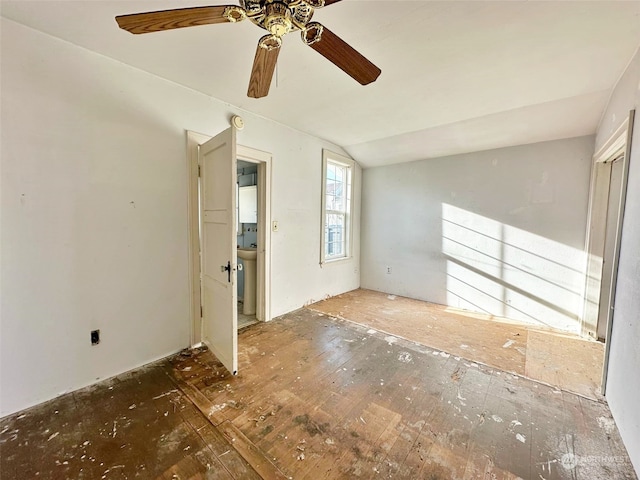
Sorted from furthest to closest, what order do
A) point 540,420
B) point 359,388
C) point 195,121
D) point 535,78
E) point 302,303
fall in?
1. point 302,303
2. point 195,121
3. point 535,78
4. point 359,388
5. point 540,420

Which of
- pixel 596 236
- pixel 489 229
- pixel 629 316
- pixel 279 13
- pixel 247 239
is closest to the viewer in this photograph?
pixel 279 13

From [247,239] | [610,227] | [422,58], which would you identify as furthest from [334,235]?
[610,227]

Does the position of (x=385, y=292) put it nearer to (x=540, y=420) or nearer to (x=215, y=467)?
(x=540, y=420)

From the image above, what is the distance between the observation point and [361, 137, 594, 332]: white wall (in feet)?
9.88

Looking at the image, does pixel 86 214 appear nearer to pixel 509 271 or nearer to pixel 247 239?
pixel 247 239

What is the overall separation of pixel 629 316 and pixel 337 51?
2.23 m

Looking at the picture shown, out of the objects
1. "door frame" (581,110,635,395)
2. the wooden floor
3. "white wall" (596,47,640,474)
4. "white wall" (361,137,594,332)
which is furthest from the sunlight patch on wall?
the wooden floor

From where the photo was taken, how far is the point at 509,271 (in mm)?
3395

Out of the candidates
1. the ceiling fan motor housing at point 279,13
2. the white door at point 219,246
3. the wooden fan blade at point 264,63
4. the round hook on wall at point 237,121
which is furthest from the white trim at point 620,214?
the round hook on wall at point 237,121

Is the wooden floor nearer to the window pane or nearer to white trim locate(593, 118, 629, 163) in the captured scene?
white trim locate(593, 118, 629, 163)

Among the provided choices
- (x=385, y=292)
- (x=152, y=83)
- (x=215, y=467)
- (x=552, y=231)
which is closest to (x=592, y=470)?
(x=215, y=467)

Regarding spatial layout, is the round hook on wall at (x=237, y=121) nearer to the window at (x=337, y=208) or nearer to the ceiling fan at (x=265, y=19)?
the ceiling fan at (x=265, y=19)

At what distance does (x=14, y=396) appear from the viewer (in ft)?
5.44

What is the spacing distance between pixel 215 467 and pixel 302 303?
7.82 ft
